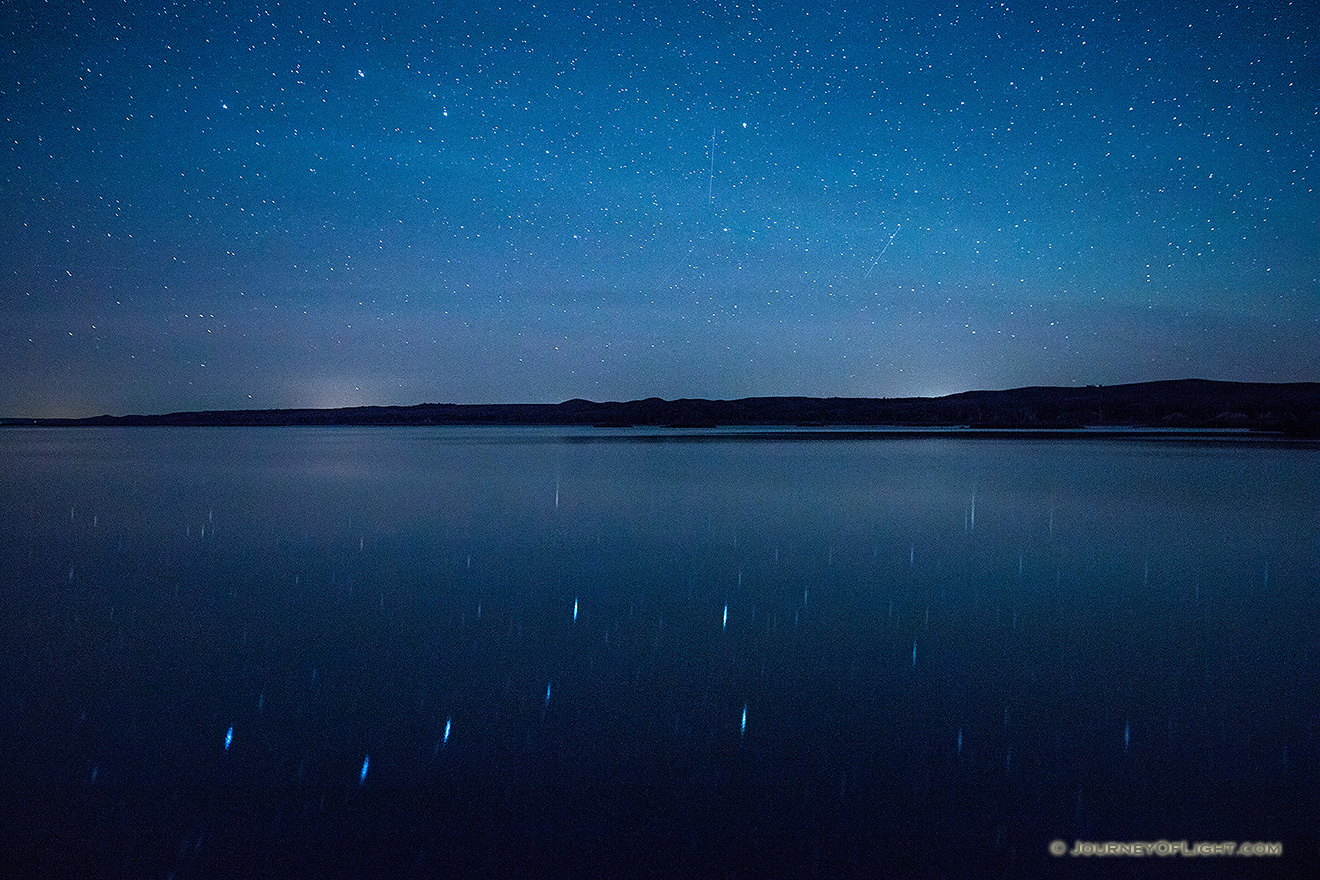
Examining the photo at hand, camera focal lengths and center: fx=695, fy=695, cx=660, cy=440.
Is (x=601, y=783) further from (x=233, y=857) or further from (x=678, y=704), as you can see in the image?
(x=233, y=857)

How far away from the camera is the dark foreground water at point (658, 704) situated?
2.80 meters

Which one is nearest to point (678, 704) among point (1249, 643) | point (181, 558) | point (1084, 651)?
point (1084, 651)

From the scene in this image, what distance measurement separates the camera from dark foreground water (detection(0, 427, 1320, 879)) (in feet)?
9.20

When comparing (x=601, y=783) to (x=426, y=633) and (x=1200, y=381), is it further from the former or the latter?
(x=1200, y=381)

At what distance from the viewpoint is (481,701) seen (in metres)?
4.13

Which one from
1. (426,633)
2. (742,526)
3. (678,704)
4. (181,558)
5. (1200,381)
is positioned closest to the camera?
(678,704)

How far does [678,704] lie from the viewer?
406cm

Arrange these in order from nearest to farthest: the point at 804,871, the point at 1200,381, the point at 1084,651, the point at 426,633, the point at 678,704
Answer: the point at 804,871
the point at 678,704
the point at 1084,651
the point at 426,633
the point at 1200,381

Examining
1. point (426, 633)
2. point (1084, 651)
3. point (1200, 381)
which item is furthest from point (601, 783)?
point (1200, 381)

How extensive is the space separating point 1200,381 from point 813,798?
5603 inches

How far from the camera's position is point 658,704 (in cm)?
407

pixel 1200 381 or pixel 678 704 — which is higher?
pixel 1200 381

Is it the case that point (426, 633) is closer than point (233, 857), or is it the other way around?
point (233, 857)

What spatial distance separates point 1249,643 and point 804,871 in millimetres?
4642
